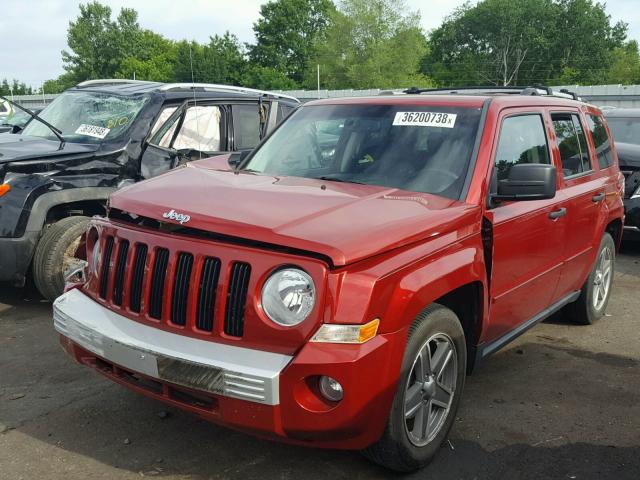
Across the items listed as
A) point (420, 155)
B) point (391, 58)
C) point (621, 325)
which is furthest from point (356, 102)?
point (391, 58)

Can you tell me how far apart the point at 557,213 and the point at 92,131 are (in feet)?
14.1

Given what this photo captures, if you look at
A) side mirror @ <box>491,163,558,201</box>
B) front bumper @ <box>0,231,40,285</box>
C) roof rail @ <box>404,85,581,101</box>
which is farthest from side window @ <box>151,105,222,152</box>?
side mirror @ <box>491,163,558,201</box>

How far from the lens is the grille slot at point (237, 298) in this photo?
289cm

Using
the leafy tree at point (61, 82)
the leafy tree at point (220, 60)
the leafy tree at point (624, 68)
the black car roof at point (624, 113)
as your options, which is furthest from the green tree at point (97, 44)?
the black car roof at point (624, 113)

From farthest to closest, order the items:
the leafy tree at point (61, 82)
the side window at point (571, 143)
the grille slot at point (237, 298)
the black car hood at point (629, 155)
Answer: the leafy tree at point (61, 82) → the black car hood at point (629, 155) → the side window at point (571, 143) → the grille slot at point (237, 298)

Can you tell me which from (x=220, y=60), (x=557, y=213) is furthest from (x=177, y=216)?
(x=220, y=60)

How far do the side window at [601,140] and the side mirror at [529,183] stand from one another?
195 centimetres

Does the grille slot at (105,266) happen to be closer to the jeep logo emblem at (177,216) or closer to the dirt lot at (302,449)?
the jeep logo emblem at (177,216)

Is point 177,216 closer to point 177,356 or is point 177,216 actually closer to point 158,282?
point 158,282

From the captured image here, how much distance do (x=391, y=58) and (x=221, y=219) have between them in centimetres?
8148

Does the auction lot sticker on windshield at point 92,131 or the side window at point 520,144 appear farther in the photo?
the auction lot sticker on windshield at point 92,131

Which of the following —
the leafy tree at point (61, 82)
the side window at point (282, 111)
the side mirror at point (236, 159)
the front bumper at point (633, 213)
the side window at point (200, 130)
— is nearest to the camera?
the side mirror at point (236, 159)

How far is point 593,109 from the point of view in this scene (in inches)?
225

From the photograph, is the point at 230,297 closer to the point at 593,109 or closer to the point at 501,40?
the point at 593,109
